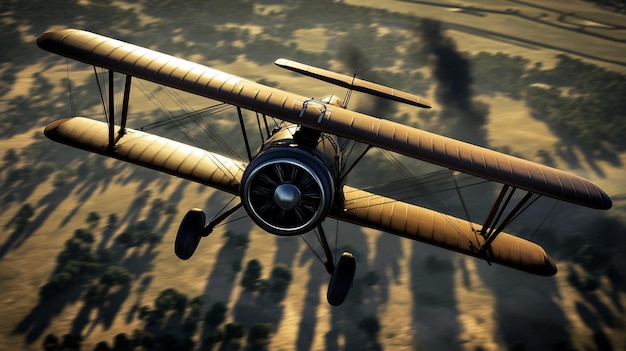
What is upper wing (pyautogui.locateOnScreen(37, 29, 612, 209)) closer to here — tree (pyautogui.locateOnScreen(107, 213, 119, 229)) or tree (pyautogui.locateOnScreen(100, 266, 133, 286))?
tree (pyautogui.locateOnScreen(100, 266, 133, 286))

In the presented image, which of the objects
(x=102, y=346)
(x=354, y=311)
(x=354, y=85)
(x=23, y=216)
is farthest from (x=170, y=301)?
(x=354, y=85)

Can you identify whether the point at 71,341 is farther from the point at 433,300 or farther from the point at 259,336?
the point at 433,300

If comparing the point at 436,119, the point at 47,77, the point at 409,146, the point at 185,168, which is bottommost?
the point at 47,77

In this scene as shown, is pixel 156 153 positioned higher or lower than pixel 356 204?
higher

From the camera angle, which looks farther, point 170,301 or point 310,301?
point 310,301

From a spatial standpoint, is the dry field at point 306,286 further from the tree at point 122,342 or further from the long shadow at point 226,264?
the tree at point 122,342

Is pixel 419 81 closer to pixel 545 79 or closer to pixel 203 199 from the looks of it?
pixel 545 79

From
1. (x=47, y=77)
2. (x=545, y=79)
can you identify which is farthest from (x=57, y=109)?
(x=545, y=79)
